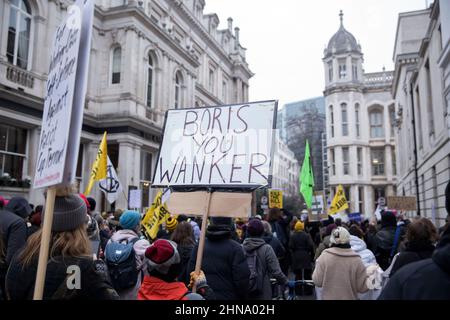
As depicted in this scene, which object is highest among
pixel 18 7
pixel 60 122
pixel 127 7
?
pixel 127 7

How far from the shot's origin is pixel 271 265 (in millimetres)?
5062

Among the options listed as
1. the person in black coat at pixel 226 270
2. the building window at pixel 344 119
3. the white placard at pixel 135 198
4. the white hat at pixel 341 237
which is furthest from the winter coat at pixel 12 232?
the building window at pixel 344 119

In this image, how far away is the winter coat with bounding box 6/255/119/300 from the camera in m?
2.27

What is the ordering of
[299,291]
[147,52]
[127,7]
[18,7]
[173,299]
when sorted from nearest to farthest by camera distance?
[173,299] → [299,291] → [18,7] → [127,7] → [147,52]

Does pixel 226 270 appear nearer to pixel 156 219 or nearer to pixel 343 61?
pixel 156 219

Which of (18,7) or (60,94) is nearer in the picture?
(60,94)

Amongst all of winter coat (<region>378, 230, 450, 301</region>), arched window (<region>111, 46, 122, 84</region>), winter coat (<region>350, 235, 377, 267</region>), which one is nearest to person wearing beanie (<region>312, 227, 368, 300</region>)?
winter coat (<region>350, 235, 377, 267</region>)

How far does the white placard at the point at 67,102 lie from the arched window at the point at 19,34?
591 inches

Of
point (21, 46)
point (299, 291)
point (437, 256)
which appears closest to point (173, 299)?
point (437, 256)

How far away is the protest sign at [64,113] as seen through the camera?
2.12 metres

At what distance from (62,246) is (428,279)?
2.02m

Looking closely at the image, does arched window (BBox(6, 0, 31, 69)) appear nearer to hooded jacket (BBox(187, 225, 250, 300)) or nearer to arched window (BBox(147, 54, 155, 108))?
arched window (BBox(147, 54, 155, 108))

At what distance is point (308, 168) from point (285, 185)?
60.8 m
